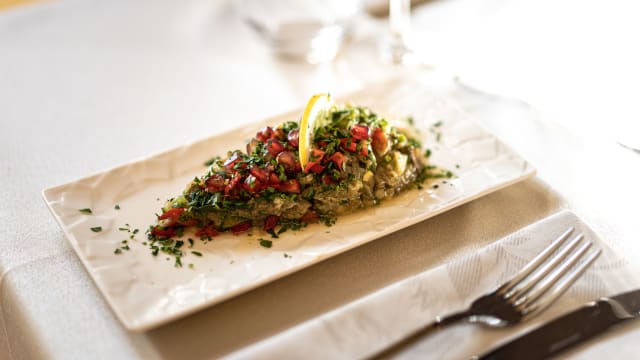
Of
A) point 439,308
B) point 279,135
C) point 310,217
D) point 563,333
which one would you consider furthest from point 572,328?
point 279,135

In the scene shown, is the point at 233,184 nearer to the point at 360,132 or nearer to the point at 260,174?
the point at 260,174

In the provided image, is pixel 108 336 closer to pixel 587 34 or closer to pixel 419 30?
pixel 419 30

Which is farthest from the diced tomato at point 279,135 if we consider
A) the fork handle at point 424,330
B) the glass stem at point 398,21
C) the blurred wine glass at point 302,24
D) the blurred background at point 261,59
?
the glass stem at point 398,21

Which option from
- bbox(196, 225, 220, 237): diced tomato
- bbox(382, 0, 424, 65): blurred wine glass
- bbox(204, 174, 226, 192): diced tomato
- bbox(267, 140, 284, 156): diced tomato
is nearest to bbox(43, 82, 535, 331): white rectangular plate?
bbox(196, 225, 220, 237): diced tomato

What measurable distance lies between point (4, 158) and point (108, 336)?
38.3 inches

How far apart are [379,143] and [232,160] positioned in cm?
41

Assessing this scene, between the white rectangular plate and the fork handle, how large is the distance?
0.31 m

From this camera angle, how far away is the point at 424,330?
145cm

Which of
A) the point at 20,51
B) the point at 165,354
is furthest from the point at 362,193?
the point at 20,51

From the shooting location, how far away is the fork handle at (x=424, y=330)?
1425 millimetres

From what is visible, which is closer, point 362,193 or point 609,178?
point 362,193

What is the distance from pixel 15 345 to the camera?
1677 mm

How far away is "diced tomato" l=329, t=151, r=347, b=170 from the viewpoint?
1.86 metres

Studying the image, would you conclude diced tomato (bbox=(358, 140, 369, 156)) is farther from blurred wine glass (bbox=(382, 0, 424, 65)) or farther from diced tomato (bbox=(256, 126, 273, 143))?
blurred wine glass (bbox=(382, 0, 424, 65))
